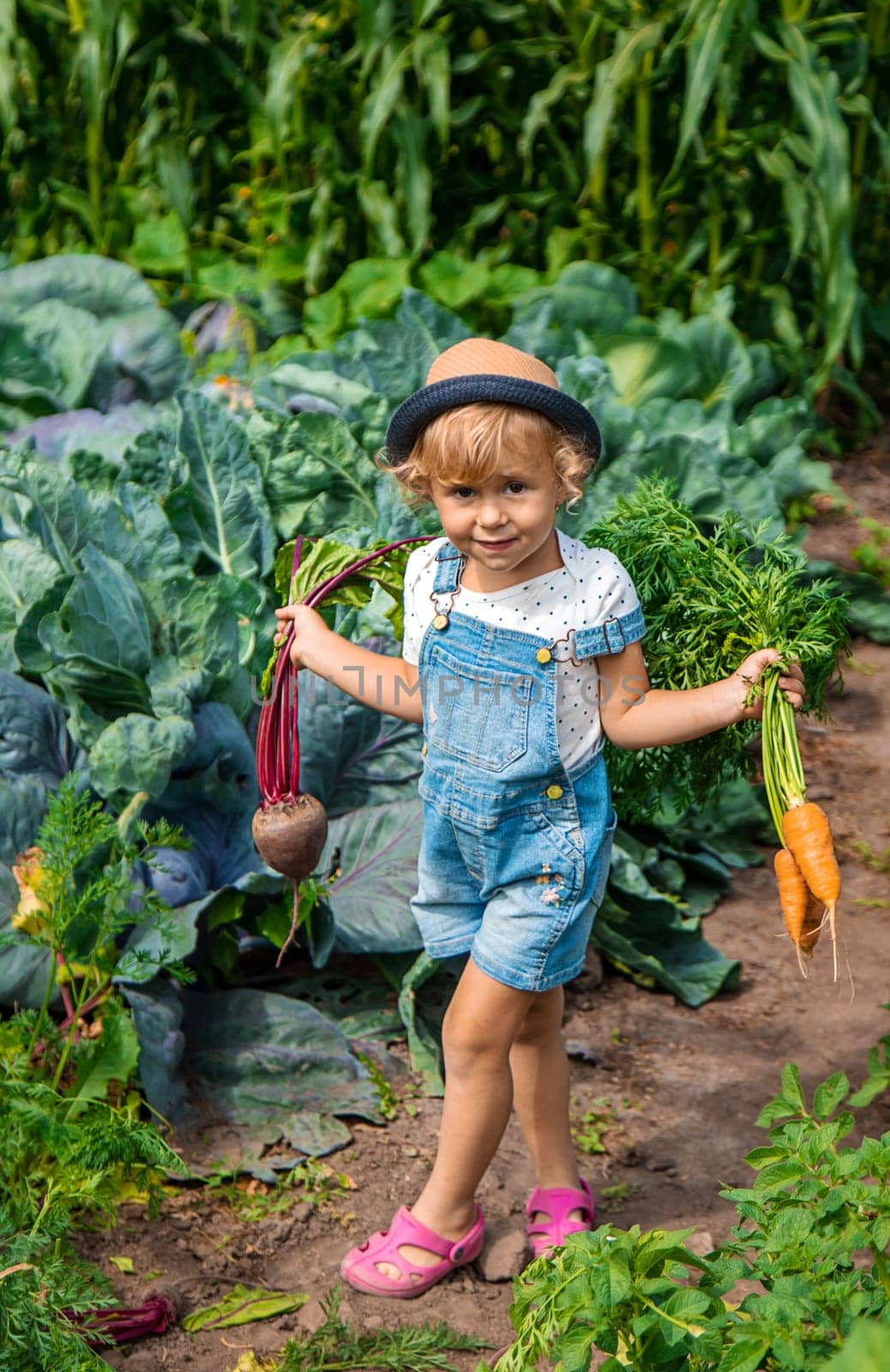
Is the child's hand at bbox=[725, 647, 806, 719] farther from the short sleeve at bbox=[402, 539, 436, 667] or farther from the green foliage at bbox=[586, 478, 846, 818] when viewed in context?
the short sleeve at bbox=[402, 539, 436, 667]

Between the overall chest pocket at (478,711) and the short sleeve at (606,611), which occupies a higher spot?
the short sleeve at (606,611)

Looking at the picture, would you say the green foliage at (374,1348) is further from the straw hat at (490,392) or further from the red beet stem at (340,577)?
the straw hat at (490,392)

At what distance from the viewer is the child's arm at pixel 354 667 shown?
200cm

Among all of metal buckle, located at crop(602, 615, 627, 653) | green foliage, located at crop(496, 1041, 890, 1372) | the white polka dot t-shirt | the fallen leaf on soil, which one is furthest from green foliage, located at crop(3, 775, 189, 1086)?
green foliage, located at crop(496, 1041, 890, 1372)

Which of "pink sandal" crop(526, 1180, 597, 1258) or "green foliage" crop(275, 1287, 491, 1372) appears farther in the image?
"pink sandal" crop(526, 1180, 597, 1258)

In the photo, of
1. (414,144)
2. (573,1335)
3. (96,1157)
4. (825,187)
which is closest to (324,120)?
(414,144)

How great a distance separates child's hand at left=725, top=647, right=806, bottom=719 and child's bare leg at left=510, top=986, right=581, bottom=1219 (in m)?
0.55

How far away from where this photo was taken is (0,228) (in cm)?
552

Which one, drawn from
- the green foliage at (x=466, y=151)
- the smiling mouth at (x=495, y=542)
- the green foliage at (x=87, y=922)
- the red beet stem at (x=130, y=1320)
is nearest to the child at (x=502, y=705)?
the smiling mouth at (x=495, y=542)

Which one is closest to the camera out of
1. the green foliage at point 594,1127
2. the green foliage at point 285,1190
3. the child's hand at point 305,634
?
the child's hand at point 305,634

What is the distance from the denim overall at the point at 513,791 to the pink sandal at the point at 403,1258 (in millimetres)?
464

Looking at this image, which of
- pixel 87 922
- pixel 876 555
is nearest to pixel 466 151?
pixel 876 555

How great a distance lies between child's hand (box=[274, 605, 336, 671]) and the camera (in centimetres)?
201

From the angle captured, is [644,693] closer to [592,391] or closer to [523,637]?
[523,637]
